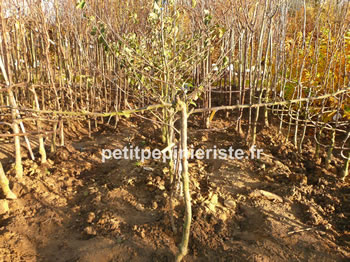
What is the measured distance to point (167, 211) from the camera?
2.83 m

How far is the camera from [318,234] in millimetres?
2596

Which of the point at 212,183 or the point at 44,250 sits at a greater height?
the point at 212,183

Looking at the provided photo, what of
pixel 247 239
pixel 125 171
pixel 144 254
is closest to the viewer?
pixel 144 254

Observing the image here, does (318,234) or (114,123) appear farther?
(114,123)

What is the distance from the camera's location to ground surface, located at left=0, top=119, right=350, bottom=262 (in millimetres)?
2414

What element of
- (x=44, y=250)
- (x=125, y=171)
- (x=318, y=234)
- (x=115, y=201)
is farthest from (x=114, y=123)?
(x=318, y=234)

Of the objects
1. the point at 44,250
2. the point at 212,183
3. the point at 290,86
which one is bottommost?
the point at 44,250

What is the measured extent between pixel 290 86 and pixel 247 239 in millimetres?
3695

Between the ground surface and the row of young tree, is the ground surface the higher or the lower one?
the lower one

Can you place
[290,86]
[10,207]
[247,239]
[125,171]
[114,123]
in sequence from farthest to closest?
[114,123]
[290,86]
[125,171]
[10,207]
[247,239]

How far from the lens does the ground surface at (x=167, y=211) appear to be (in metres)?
2.41

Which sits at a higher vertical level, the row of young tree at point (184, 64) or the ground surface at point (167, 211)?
the row of young tree at point (184, 64)

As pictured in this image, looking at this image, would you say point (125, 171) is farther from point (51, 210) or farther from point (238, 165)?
point (238, 165)

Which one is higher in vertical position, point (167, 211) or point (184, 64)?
point (184, 64)
